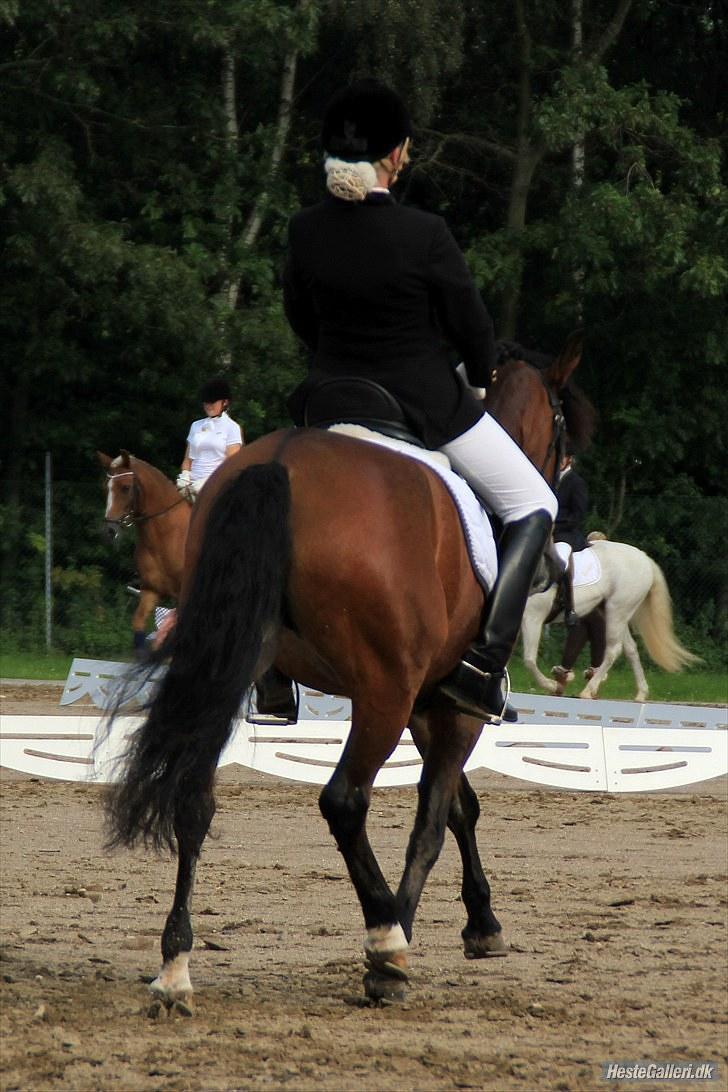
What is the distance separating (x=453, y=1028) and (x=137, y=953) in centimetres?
150

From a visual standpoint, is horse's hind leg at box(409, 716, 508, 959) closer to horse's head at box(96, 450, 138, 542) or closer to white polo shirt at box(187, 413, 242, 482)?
white polo shirt at box(187, 413, 242, 482)

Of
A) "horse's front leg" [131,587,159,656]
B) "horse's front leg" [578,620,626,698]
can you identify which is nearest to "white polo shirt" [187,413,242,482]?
"horse's front leg" [131,587,159,656]

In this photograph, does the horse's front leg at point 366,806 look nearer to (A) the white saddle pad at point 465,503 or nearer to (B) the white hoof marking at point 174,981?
(B) the white hoof marking at point 174,981

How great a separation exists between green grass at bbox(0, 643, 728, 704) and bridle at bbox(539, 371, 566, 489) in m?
11.6

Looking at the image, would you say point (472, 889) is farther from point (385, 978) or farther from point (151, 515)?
point (151, 515)

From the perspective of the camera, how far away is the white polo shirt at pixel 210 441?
15.1 meters

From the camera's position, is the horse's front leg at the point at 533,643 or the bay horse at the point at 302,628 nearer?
the bay horse at the point at 302,628

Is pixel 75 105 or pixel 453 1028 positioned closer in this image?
pixel 453 1028

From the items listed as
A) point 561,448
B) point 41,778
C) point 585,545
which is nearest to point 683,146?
point 585,545

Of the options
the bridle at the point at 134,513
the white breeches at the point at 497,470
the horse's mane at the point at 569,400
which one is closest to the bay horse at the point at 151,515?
the bridle at the point at 134,513

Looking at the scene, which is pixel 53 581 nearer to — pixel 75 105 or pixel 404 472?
pixel 75 105

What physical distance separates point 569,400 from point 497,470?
1.33 metres

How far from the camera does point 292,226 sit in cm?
562

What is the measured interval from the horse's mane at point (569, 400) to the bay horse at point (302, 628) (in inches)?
70.9
